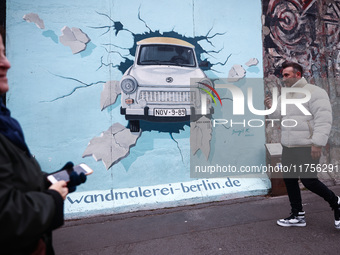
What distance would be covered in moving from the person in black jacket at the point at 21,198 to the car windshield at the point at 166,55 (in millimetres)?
3378

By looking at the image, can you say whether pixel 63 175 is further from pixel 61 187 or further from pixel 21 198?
pixel 21 198

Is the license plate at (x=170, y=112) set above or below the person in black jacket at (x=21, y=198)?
above

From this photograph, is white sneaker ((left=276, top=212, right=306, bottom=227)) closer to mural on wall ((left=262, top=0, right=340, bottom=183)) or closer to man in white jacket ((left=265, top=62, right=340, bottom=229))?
man in white jacket ((left=265, top=62, right=340, bottom=229))

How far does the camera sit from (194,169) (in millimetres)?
4707

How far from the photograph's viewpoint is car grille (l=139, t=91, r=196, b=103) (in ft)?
14.5

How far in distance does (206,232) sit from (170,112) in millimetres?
2124

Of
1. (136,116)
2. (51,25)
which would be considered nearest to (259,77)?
(136,116)

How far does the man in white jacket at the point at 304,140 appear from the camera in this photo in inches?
118

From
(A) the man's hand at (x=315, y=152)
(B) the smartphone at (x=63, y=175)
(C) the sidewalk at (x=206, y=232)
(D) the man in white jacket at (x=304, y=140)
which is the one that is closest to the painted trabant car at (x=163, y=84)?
(C) the sidewalk at (x=206, y=232)

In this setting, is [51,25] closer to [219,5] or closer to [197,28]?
[197,28]

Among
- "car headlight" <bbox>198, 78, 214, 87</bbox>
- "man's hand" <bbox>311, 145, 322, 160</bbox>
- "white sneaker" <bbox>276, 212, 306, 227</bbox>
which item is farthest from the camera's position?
"car headlight" <bbox>198, 78, 214, 87</bbox>

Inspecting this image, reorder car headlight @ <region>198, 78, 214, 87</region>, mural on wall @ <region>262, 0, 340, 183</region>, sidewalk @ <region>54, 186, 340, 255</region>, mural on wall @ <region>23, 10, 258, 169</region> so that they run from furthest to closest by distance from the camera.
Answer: mural on wall @ <region>262, 0, 340, 183</region>
car headlight @ <region>198, 78, 214, 87</region>
mural on wall @ <region>23, 10, 258, 169</region>
sidewalk @ <region>54, 186, 340, 255</region>

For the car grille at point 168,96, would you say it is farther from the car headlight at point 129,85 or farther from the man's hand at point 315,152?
the man's hand at point 315,152

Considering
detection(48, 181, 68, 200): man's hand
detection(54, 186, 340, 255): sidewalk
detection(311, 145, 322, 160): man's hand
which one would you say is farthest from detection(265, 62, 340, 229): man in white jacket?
detection(48, 181, 68, 200): man's hand
